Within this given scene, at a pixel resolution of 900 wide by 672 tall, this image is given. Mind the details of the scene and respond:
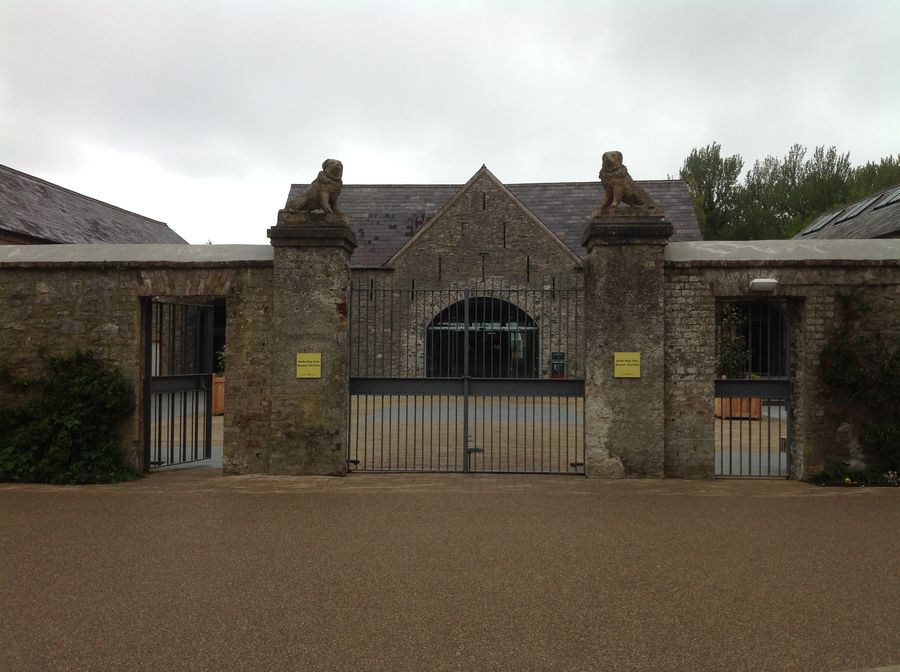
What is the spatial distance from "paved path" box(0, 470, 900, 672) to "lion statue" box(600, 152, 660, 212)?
374 centimetres

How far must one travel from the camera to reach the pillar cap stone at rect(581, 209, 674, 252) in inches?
330

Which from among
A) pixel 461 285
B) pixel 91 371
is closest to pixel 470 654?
pixel 91 371

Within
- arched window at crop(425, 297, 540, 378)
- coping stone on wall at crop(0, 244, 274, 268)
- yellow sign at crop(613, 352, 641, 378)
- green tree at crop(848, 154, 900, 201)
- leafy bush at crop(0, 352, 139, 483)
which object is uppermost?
green tree at crop(848, 154, 900, 201)

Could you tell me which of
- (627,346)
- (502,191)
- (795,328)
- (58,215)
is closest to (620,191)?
(627,346)

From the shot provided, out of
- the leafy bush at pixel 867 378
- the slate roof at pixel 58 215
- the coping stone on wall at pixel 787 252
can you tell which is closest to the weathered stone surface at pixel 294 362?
the coping stone on wall at pixel 787 252

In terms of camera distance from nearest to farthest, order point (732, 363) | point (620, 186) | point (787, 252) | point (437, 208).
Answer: point (787, 252)
point (620, 186)
point (732, 363)
point (437, 208)

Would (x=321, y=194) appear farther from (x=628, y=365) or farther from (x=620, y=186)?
(x=628, y=365)

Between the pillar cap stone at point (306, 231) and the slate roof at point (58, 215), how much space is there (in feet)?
46.0

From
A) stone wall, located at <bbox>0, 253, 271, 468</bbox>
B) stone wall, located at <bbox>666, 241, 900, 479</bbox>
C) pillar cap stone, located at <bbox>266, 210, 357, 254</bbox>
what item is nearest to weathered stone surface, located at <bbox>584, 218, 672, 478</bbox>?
stone wall, located at <bbox>666, 241, 900, 479</bbox>

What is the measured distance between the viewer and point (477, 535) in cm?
583

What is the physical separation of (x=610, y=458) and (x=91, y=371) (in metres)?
6.83

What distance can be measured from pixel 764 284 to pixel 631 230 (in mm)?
1765

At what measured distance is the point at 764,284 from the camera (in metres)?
8.12

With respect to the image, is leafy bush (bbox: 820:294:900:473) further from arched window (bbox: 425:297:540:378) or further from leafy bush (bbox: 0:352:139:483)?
leafy bush (bbox: 0:352:139:483)
